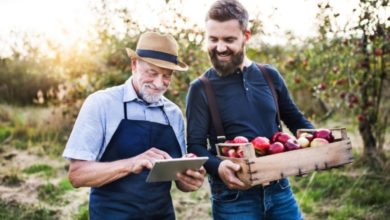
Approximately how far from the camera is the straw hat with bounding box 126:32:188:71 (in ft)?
9.46

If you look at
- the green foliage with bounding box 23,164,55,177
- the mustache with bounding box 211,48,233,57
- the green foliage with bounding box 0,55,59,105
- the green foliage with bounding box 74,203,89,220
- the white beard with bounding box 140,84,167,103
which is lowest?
the green foliage with bounding box 23,164,55,177

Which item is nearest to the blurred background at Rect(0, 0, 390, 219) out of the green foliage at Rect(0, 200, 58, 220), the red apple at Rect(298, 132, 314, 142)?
the green foliage at Rect(0, 200, 58, 220)

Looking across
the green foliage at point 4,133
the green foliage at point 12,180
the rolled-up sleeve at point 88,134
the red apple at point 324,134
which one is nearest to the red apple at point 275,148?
the red apple at point 324,134

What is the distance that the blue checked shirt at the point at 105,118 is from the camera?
8.66 feet

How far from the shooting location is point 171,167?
2.44 m

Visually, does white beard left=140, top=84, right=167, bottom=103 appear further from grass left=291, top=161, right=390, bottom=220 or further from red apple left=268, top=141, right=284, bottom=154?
grass left=291, top=161, right=390, bottom=220

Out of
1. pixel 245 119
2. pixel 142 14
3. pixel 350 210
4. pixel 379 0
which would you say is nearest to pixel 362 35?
pixel 379 0

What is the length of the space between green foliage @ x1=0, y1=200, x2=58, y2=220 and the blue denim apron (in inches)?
119

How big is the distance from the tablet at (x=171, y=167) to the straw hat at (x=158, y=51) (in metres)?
0.62

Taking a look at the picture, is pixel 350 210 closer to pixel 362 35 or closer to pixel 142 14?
pixel 362 35

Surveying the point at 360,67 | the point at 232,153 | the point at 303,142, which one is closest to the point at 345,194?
the point at 360,67

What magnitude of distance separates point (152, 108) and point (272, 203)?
0.87m

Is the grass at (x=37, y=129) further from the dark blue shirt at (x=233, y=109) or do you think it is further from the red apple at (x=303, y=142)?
the red apple at (x=303, y=142)

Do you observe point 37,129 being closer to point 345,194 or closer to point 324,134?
point 345,194
